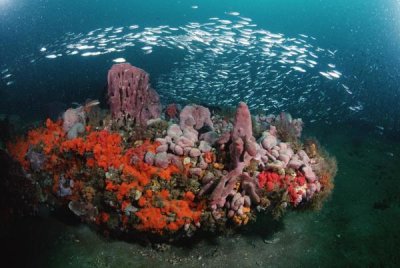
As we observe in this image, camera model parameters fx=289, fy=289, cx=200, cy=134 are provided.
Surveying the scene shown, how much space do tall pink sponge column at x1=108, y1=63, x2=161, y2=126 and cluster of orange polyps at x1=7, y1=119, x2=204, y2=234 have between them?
1362 mm

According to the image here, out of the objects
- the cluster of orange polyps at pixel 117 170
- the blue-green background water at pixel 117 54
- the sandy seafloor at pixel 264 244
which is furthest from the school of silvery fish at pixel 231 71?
the cluster of orange polyps at pixel 117 170

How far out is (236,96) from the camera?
1378 cm

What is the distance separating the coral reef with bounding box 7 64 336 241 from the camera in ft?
19.6

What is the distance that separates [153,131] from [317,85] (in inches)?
545

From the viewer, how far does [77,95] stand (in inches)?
546

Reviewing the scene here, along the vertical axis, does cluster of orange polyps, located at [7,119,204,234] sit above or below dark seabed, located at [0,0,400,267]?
above

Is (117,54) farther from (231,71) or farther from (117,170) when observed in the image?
(117,170)

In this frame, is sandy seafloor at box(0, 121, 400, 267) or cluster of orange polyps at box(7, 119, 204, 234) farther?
sandy seafloor at box(0, 121, 400, 267)

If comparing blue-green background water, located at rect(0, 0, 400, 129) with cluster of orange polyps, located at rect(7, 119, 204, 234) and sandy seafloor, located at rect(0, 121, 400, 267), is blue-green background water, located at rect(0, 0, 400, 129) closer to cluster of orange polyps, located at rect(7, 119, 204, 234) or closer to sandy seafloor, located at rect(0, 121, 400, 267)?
cluster of orange polyps, located at rect(7, 119, 204, 234)

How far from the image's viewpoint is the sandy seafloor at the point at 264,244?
6391 mm

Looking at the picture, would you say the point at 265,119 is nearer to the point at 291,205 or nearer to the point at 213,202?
the point at 291,205

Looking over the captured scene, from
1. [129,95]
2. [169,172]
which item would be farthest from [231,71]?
[169,172]

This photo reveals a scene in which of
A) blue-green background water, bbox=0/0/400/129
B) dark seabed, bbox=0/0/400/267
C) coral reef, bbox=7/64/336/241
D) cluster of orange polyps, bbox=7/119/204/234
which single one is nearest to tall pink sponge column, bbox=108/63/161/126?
coral reef, bbox=7/64/336/241

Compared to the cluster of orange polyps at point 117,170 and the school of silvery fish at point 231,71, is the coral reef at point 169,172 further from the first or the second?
the school of silvery fish at point 231,71
